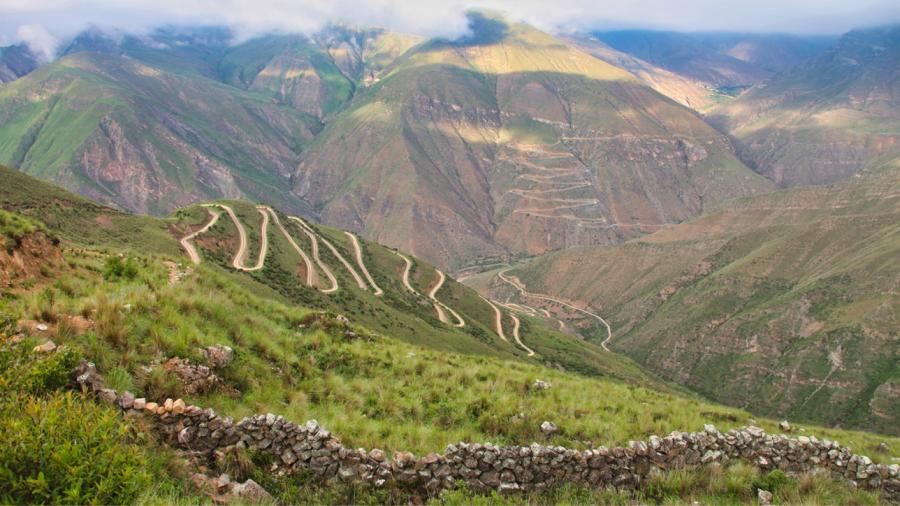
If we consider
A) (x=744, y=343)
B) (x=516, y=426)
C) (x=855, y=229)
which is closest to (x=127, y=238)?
(x=516, y=426)

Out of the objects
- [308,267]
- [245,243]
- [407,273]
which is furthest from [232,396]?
[407,273]

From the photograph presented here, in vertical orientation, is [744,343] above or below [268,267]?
below

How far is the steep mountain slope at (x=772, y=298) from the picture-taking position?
275 ft

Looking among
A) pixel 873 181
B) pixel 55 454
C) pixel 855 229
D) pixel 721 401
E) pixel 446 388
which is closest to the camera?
pixel 55 454

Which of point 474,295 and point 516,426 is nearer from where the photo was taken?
point 516,426

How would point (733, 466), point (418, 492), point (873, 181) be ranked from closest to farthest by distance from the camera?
point (418, 492) → point (733, 466) → point (873, 181)

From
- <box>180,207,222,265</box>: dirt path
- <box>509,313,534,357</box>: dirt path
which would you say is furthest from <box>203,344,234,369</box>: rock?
<box>509,313,534,357</box>: dirt path

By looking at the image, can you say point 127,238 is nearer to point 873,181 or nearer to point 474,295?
point 474,295

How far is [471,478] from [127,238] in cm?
5226

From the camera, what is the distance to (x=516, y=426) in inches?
545

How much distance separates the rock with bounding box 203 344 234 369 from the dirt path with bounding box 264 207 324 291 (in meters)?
53.1

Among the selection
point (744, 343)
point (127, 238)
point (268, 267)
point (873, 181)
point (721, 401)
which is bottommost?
point (721, 401)

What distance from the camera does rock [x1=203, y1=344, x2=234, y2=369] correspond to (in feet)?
40.2

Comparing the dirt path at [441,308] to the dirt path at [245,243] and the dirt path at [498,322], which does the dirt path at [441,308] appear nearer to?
the dirt path at [498,322]
